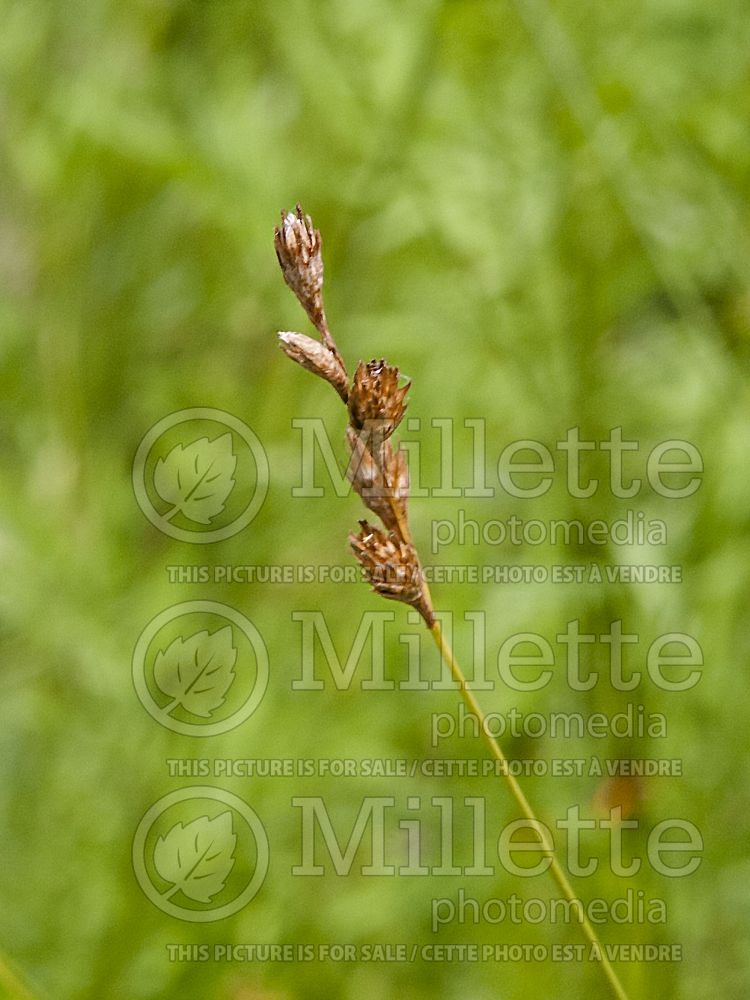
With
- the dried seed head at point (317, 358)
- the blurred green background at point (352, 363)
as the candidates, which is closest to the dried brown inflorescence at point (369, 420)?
the dried seed head at point (317, 358)

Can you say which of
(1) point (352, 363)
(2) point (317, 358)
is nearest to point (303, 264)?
(2) point (317, 358)

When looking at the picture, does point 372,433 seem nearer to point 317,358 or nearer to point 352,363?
point 317,358

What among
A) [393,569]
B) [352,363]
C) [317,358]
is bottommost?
[393,569]

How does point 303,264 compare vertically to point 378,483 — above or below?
above

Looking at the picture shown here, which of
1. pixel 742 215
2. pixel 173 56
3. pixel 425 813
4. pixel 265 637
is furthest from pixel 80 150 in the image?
pixel 425 813

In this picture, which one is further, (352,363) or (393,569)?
(352,363)
